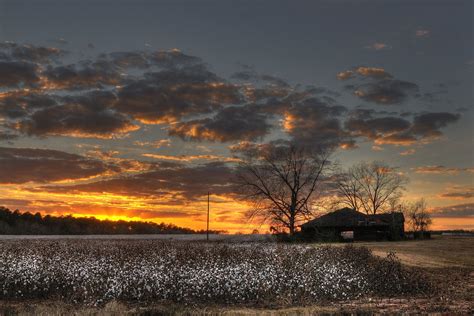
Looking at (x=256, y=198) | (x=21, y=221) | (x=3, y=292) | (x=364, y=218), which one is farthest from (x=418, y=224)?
(x=3, y=292)

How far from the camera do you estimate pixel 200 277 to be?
16.6 m

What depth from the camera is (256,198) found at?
58312 millimetres

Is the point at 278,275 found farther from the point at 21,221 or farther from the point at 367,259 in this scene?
the point at 21,221

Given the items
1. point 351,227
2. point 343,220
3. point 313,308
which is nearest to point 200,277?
point 313,308

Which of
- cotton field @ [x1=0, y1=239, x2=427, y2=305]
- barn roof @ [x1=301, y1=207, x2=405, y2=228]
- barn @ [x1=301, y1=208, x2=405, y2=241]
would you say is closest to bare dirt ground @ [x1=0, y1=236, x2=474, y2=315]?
cotton field @ [x1=0, y1=239, x2=427, y2=305]

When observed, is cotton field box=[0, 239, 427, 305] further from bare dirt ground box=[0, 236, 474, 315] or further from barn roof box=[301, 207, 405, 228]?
barn roof box=[301, 207, 405, 228]

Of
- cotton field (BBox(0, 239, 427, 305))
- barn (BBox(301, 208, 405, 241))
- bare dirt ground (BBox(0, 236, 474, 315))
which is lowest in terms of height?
bare dirt ground (BBox(0, 236, 474, 315))

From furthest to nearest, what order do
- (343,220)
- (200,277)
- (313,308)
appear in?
1. (343,220)
2. (200,277)
3. (313,308)

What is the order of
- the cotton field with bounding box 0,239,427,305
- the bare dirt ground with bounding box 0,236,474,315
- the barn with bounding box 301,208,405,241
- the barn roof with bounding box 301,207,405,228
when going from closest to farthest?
1. the bare dirt ground with bounding box 0,236,474,315
2. the cotton field with bounding box 0,239,427,305
3. the barn with bounding box 301,208,405,241
4. the barn roof with bounding box 301,207,405,228

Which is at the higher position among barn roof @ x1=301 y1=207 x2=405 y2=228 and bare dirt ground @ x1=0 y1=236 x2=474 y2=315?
barn roof @ x1=301 y1=207 x2=405 y2=228

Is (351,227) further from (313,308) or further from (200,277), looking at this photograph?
(313,308)

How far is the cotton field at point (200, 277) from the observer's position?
636 inches

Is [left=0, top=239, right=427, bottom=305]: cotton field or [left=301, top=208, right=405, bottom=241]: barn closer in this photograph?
[left=0, top=239, right=427, bottom=305]: cotton field

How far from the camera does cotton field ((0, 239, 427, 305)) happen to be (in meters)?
16.2
